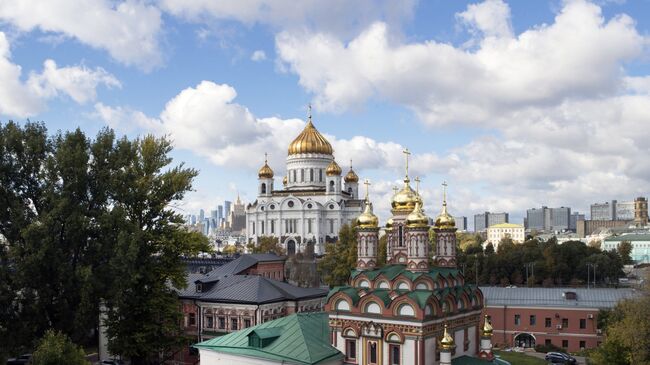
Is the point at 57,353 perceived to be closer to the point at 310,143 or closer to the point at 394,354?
the point at 394,354

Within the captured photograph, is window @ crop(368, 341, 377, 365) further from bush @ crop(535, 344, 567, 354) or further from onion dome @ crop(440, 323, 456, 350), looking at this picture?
bush @ crop(535, 344, 567, 354)

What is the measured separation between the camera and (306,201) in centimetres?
8694

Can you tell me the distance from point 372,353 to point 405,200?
739 centimetres

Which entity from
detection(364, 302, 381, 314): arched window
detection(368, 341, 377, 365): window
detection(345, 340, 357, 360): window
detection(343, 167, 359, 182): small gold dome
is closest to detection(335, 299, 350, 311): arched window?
detection(364, 302, 381, 314): arched window

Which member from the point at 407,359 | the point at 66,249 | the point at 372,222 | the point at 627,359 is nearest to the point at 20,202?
the point at 66,249

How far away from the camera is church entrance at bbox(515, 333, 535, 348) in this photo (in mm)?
39716

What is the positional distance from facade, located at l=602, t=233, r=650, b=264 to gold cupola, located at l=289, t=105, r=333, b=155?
71492 millimetres

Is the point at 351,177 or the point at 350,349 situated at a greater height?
the point at 351,177

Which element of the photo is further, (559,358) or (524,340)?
A: (524,340)

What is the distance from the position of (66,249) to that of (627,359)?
25.6m

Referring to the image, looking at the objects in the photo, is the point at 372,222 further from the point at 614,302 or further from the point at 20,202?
the point at 614,302

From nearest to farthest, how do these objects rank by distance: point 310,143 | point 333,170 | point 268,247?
point 268,247 < point 333,170 < point 310,143

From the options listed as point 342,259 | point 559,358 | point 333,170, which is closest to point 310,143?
point 333,170

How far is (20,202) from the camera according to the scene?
27.0 metres
